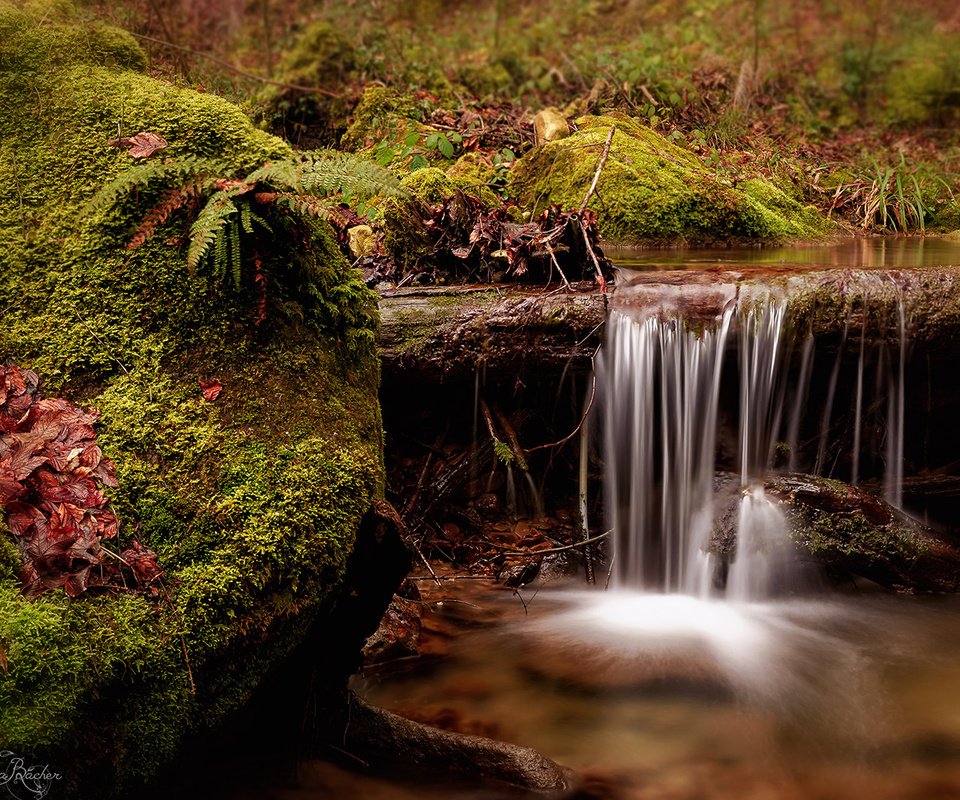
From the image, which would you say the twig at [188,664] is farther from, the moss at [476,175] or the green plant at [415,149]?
the green plant at [415,149]

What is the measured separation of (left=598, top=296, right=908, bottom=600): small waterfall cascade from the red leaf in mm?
2748

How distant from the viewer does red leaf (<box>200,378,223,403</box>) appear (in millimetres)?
2791

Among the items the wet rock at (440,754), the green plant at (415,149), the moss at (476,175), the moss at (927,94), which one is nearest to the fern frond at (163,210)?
the wet rock at (440,754)

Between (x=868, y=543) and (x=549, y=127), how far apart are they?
6893mm

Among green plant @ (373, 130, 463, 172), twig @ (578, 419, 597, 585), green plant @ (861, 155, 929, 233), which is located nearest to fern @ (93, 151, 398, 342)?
twig @ (578, 419, 597, 585)

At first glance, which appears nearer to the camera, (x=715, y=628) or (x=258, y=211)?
(x=258, y=211)

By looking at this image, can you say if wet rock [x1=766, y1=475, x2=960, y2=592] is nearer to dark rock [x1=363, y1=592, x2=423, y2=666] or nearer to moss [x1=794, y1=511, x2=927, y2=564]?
moss [x1=794, y1=511, x2=927, y2=564]

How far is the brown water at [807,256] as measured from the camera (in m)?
6.09

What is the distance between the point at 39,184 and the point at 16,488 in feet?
4.28

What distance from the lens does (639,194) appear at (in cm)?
835

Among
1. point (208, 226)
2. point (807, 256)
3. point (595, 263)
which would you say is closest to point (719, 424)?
point (595, 263)

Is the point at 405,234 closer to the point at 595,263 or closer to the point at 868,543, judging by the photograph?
the point at 595,263

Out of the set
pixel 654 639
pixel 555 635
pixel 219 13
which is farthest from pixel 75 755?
pixel 219 13

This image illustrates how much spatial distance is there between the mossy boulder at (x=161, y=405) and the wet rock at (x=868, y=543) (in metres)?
3.02
